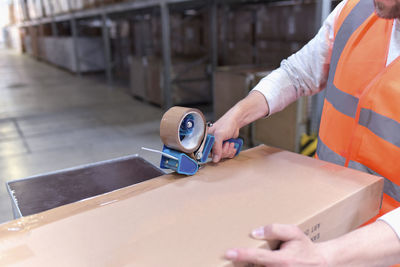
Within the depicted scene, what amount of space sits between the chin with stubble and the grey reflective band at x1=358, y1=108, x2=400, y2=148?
0.88 feet

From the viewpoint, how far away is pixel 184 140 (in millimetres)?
1096

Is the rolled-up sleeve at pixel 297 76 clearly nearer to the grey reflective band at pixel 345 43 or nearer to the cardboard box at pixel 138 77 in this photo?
the grey reflective band at pixel 345 43

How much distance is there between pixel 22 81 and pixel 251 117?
8.98 meters

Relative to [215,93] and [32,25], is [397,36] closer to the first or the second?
[215,93]

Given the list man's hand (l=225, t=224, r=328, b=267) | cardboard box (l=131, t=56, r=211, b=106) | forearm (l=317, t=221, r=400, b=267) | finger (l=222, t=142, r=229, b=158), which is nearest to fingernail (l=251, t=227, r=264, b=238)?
man's hand (l=225, t=224, r=328, b=267)

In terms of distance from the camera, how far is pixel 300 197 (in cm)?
88

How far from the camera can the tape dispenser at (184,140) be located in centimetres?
102

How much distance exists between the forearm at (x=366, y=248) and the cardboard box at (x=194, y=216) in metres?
0.08

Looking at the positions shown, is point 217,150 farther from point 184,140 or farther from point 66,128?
point 66,128

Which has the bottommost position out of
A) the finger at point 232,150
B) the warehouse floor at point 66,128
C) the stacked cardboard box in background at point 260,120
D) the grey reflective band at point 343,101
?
the warehouse floor at point 66,128

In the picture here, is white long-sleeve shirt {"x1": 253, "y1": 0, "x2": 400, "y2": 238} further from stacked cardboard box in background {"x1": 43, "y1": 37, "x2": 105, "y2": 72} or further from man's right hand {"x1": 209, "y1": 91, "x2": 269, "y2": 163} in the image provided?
stacked cardboard box in background {"x1": 43, "y1": 37, "x2": 105, "y2": 72}

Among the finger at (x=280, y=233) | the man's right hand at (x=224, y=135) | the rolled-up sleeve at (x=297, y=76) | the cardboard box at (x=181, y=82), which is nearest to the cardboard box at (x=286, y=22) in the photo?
the cardboard box at (x=181, y=82)

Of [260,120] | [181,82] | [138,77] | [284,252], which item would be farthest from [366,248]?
[138,77]

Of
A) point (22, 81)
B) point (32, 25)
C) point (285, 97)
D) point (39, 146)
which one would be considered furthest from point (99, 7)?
point (32, 25)
